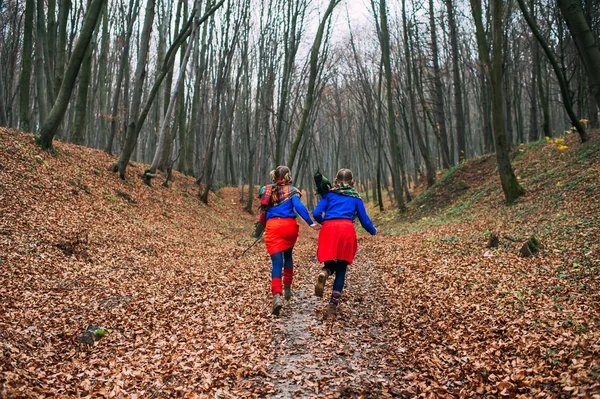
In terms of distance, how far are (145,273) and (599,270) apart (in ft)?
25.4

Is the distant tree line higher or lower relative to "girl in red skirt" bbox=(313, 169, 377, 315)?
higher

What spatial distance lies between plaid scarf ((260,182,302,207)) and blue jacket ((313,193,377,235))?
19.8 inches

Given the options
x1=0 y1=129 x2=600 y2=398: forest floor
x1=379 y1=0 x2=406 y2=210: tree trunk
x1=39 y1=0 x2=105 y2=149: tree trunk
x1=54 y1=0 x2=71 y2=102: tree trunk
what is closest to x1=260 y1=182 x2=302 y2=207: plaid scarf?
x1=0 y1=129 x2=600 y2=398: forest floor

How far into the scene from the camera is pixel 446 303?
594 cm

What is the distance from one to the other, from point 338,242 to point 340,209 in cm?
51

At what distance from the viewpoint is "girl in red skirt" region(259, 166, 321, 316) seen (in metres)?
6.09

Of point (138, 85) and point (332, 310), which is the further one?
point (138, 85)

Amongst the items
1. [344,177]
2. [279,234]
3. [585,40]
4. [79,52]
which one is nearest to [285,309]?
[279,234]

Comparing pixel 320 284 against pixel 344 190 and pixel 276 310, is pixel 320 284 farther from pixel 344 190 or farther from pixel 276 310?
pixel 344 190

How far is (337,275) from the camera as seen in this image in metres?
5.95

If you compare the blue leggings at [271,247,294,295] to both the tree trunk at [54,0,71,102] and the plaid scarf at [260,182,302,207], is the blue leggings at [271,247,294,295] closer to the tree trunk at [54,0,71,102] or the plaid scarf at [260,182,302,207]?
the plaid scarf at [260,182,302,207]

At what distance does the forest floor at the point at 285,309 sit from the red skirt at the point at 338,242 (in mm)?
923

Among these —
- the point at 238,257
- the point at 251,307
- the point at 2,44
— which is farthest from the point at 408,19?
the point at 2,44

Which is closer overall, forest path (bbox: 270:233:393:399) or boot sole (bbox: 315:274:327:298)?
forest path (bbox: 270:233:393:399)
